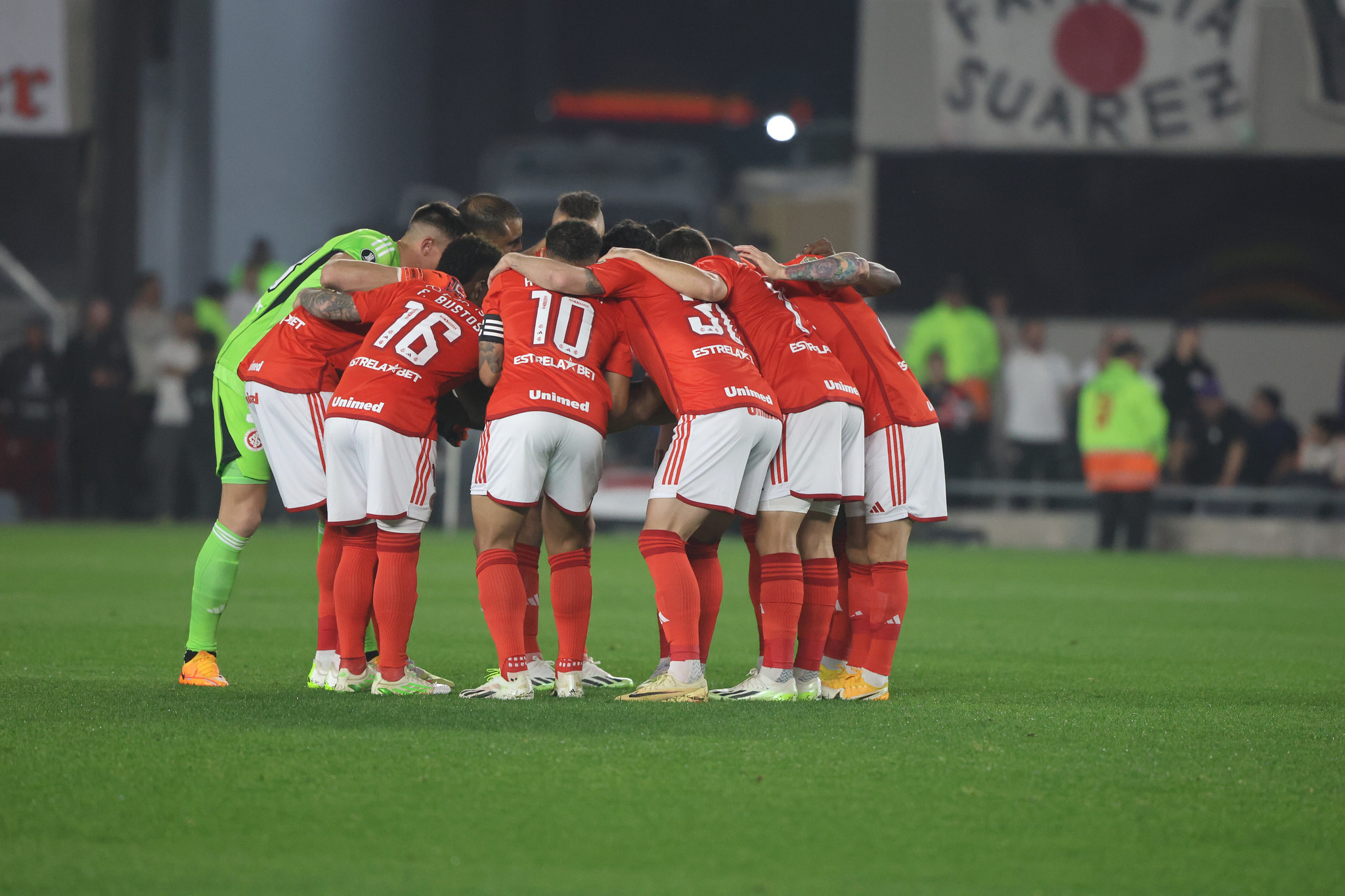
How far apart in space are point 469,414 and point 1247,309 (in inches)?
578

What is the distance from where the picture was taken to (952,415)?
1659cm

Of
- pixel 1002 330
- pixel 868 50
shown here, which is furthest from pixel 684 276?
pixel 868 50

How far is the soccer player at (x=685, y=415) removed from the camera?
18.7 ft

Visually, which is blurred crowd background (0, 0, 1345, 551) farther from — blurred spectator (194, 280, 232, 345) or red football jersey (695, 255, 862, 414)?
red football jersey (695, 255, 862, 414)

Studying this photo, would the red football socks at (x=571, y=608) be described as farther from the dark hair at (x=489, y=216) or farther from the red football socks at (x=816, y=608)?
the dark hair at (x=489, y=216)

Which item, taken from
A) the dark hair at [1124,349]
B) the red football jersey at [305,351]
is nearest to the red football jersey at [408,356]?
the red football jersey at [305,351]

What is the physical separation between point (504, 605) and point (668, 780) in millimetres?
1577

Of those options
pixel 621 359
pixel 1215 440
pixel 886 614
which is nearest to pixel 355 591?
pixel 621 359

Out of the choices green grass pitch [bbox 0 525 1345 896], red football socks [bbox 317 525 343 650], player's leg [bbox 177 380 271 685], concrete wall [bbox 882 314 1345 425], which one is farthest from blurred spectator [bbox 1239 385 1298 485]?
player's leg [bbox 177 380 271 685]

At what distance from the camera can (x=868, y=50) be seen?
19.1 m

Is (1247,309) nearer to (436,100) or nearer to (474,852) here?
(436,100)

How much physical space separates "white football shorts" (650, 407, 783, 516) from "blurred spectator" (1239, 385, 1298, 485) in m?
12.2

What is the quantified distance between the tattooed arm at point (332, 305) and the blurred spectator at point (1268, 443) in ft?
41.8

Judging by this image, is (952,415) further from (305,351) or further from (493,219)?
(305,351)
